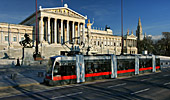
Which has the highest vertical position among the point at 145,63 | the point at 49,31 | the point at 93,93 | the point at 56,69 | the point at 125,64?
the point at 49,31

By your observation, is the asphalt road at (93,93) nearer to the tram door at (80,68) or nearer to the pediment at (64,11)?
the tram door at (80,68)

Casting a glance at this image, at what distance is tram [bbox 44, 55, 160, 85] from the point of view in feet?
47.5

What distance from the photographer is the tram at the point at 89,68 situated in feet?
47.5

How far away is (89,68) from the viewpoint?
1694 centimetres

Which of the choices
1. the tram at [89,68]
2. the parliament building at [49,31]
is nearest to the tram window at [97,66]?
the tram at [89,68]

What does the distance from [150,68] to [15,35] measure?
59393mm

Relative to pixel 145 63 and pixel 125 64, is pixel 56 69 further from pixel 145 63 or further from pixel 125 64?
pixel 145 63

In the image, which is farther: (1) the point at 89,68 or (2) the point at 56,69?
(1) the point at 89,68

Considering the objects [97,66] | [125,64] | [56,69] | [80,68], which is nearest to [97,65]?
[97,66]

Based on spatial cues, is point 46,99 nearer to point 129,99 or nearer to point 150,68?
point 129,99

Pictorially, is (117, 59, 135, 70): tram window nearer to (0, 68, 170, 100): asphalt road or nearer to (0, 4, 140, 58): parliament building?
(0, 68, 170, 100): asphalt road

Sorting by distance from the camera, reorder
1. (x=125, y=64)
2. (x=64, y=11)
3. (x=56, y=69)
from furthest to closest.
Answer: (x=64, y=11), (x=125, y=64), (x=56, y=69)

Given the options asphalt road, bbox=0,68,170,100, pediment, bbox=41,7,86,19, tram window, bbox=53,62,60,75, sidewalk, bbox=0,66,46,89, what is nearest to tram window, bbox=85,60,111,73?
asphalt road, bbox=0,68,170,100

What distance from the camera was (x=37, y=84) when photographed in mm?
15984
